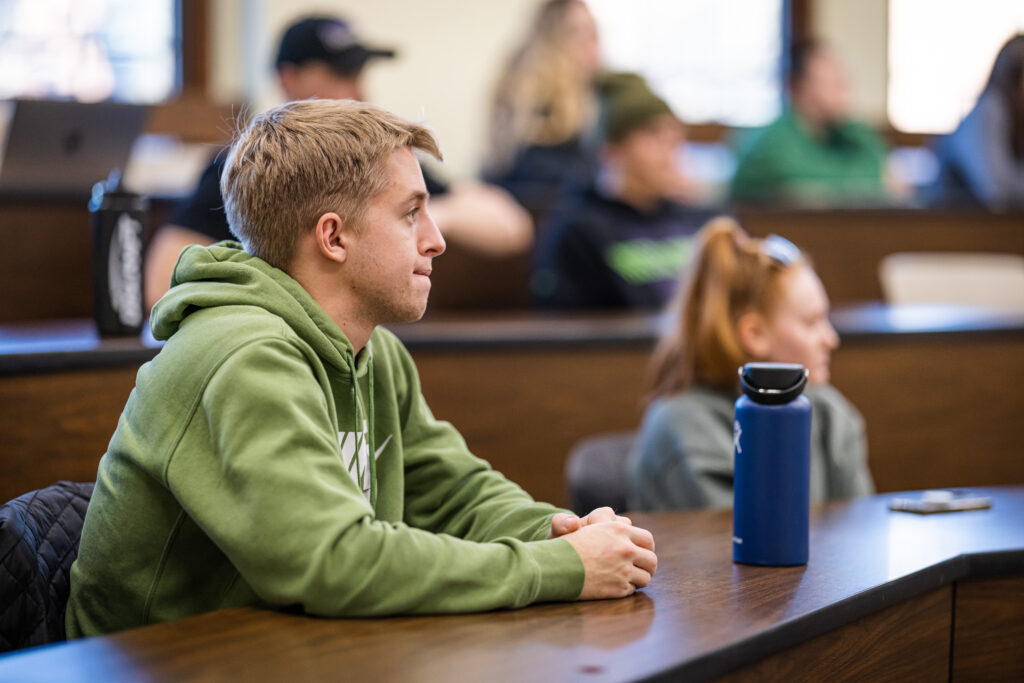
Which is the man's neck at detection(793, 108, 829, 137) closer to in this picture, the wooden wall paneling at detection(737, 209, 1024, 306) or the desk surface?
the wooden wall paneling at detection(737, 209, 1024, 306)

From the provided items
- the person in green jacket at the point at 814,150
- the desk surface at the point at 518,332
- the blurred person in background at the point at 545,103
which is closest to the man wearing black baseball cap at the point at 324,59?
the desk surface at the point at 518,332

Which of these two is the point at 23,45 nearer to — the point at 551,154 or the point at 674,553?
the point at 551,154

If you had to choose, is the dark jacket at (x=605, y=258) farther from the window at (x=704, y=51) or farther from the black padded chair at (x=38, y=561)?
the window at (x=704, y=51)

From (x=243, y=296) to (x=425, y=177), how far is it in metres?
1.82

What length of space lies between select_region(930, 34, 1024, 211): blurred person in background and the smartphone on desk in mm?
3482

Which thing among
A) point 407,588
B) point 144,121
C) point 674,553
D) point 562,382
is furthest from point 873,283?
point 407,588

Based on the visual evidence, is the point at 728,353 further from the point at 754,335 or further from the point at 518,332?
the point at 518,332

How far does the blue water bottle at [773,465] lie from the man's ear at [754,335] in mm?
663

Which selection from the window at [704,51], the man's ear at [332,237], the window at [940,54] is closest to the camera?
the man's ear at [332,237]

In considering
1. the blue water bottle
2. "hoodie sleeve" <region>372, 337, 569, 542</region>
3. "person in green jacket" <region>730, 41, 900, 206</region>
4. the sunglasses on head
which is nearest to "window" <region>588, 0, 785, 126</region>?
"person in green jacket" <region>730, 41, 900, 206</region>

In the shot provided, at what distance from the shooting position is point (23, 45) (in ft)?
14.5

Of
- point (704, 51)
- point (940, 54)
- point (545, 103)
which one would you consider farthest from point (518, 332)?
point (940, 54)

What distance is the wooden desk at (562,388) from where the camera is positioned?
1.88 meters

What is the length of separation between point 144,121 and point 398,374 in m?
1.51
